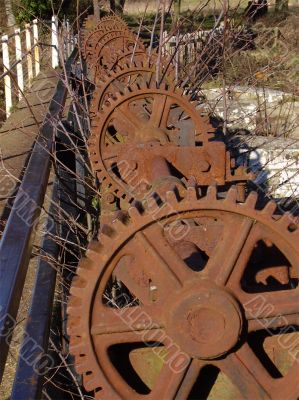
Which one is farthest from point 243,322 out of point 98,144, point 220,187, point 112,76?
point 112,76

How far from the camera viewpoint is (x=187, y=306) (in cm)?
222

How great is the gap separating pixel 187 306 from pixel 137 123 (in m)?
2.97

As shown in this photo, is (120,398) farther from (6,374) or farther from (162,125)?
(162,125)

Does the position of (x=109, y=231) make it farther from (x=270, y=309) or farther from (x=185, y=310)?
(x=270, y=309)

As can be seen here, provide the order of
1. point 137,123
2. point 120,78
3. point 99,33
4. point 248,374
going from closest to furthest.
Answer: point 248,374 < point 137,123 < point 120,78 < point 99,33

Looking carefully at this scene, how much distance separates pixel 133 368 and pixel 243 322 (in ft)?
1.71

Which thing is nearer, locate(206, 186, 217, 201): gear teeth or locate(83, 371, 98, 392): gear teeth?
locate(206, 186, 217, 201): gear teeth

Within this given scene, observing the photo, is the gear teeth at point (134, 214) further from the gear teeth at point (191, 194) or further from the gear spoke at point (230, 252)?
the gear spoke at point (230, 252)

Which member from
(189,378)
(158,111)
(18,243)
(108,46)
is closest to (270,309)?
(189,378)

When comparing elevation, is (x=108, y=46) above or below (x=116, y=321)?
above

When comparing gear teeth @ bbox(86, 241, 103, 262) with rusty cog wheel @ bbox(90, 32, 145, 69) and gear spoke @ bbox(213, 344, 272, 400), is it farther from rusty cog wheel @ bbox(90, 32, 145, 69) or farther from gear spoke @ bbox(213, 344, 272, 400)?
rusty cog wheel @ bbox(90, 32, 145, 69)

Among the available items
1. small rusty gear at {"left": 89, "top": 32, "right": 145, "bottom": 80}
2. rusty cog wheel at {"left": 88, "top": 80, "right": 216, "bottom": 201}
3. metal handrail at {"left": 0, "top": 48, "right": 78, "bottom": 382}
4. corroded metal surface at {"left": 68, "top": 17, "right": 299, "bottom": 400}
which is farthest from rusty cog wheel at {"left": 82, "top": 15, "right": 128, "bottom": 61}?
corroded metal surface at {"left": 68, "top": 17, "right": 299, "bottom": 400}

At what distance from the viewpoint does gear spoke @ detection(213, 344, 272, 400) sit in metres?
2.32

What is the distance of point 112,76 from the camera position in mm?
5957
